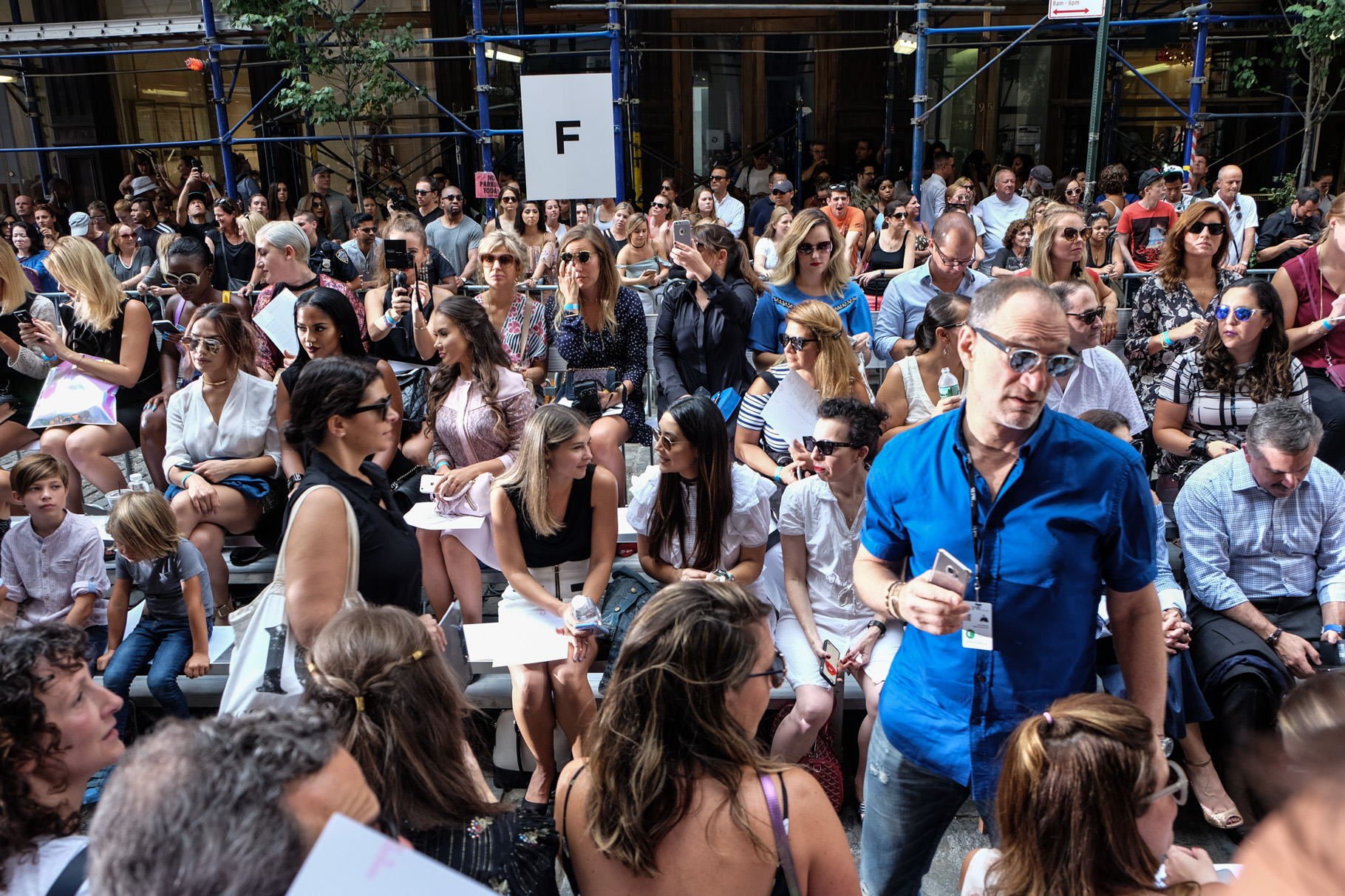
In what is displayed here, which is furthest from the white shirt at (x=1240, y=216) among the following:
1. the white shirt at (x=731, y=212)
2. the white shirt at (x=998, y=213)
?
the white shirt at (x=731, y=212)

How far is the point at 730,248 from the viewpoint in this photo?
586 cm

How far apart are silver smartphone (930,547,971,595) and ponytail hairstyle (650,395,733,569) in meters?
1.67

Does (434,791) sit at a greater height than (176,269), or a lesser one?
lesser

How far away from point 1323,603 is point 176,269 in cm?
591

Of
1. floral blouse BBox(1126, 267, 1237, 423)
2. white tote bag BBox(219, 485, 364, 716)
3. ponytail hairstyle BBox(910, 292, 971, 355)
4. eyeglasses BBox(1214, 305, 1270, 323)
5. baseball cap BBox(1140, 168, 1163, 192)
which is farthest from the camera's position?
baseball cap BBox(1140, 168, 1163, 192)

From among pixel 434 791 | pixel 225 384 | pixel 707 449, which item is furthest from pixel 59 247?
pixel 434 791

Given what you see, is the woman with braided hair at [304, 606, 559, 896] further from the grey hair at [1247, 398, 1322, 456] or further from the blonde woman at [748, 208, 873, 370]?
the blonde woman at [748, 208, 873, 370]

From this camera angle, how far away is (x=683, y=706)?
5.85ft

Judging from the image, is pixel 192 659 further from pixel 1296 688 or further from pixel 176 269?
pixel 1296 688

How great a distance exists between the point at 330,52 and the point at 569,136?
6088mm

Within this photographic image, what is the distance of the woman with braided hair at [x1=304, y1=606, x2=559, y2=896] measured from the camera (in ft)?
5.67

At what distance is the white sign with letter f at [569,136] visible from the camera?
18.1 feet

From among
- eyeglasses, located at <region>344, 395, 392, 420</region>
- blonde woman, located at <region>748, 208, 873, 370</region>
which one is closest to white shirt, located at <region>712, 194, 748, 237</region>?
blonde woman, located at <region>748, 208, 873, 370</region>

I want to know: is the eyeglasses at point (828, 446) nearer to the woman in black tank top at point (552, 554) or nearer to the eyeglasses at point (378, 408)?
the woman in black tank top at point (552, 554)
